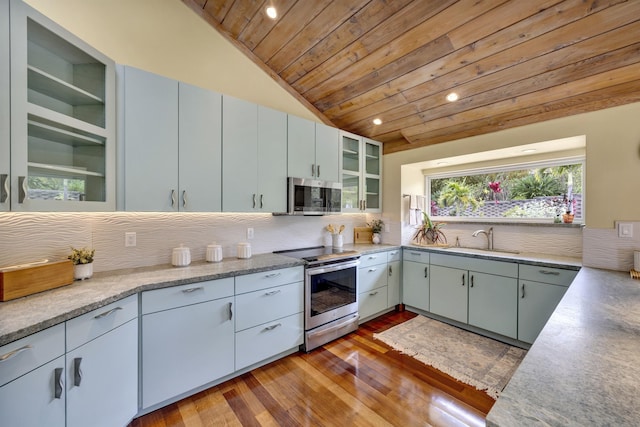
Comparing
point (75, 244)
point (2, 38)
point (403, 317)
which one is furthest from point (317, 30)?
point (403, 317)

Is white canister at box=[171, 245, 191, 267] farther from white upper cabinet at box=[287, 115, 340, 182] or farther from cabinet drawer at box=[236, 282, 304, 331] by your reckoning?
white upper cabinet at box=[287, 115, 340, 182]

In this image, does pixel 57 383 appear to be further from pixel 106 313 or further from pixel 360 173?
pixel 360 173

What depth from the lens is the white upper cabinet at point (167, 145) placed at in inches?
72.3

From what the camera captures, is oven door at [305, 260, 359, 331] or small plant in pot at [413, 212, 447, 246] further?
small plant in pot at [413, 212, 447, 246]

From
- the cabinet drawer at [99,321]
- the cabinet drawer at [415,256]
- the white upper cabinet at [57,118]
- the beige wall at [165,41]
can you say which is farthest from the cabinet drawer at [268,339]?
the beige wall at [165,41]

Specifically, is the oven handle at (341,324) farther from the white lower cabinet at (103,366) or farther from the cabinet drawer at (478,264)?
the white lower cabinet at (103,366)

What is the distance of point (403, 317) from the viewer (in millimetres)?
3318

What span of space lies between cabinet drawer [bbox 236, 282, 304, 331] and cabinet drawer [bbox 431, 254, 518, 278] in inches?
68.3

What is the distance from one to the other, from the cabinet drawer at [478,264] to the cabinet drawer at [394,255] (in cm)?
45

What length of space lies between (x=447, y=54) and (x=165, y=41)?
2471 millimetres

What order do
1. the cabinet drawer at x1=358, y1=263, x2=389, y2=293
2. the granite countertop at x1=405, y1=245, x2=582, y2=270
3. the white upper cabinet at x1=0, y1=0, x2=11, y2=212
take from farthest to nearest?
1. the cabinet drawer at x1=358, y1=263, x2=389, y2=293
2. the granite countertop at x1=405, y1=245, x2=582, y2=270
3. the white upper cabinet at x1=0, y1=0, x2=11, y2=212

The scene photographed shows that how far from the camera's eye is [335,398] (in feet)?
6.29

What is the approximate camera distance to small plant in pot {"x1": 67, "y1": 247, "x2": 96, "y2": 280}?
1.70 metres

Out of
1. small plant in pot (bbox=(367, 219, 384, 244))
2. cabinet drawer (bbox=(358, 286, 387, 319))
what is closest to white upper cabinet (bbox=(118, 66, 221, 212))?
cabinet drawer (bbox=(358, 286, 387, 319))
